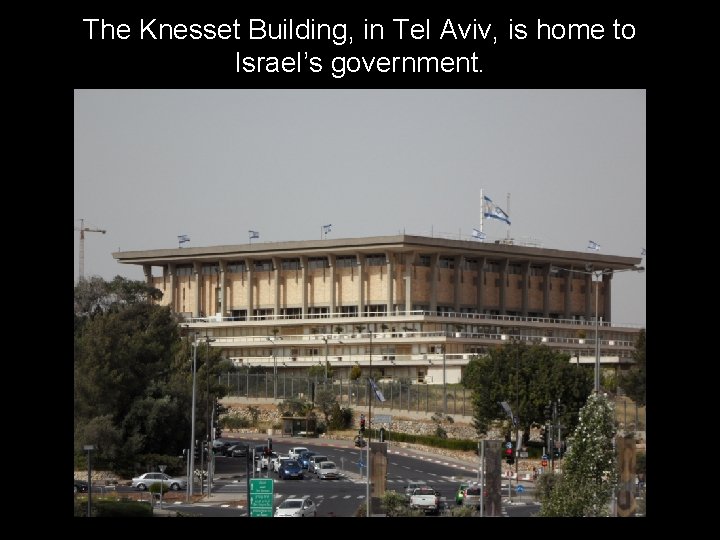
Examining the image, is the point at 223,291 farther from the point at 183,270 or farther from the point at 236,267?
the point at 183,270

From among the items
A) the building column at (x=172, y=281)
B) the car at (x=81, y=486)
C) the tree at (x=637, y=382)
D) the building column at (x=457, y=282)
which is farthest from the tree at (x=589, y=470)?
the building column at (x=172, y=281)

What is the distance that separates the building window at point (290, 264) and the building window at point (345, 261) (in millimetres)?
5571

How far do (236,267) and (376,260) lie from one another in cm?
1977

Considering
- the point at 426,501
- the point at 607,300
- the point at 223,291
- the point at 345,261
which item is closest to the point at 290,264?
the point at 345,261

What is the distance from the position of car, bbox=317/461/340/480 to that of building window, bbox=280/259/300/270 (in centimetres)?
8488

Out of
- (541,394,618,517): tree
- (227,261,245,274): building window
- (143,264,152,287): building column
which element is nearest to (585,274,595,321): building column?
(227,261,245,274): building window

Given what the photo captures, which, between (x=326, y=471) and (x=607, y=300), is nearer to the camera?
(x=326, y=471)

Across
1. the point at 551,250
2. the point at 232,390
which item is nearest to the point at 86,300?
the point at 232,390

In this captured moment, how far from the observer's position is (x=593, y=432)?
5431 cm

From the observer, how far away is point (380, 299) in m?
167

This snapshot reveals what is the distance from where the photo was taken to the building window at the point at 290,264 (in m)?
174

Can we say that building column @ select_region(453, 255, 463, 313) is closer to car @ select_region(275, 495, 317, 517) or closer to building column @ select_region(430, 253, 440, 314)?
building column @ select_region(430, 253, 440, 314)

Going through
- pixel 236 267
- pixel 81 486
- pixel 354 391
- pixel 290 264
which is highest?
pixel 290 264
